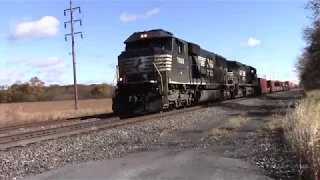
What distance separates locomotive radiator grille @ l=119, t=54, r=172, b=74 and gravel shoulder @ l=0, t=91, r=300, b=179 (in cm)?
578

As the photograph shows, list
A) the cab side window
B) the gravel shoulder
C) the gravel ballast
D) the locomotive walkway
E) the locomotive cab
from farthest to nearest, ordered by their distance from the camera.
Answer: the cab side window < the locomotive cab < the gravel ballast < the gravel shoulder < the locomotive walkway

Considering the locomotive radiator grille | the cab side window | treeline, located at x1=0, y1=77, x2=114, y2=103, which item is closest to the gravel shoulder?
the locomotive radiator grille

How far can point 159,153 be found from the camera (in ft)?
27.6

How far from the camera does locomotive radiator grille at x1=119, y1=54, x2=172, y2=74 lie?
59.5 feet

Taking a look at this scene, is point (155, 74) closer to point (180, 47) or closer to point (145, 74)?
point (145, 74)

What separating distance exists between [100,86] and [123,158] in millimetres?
73035

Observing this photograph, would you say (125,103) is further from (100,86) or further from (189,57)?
(100,86)

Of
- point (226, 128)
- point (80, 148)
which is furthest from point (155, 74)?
point (80, 148)

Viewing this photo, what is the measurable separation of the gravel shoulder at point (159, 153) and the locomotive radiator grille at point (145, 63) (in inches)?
228

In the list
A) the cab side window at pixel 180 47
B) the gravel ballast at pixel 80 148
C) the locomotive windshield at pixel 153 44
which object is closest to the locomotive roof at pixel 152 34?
the locomotive windshield at pixel 153 44

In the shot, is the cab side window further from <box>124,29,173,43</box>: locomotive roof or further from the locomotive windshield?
the locomotive windshield

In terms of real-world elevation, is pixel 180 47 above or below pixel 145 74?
above

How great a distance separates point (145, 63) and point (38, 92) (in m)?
67.0

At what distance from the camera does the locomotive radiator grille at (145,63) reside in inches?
714
